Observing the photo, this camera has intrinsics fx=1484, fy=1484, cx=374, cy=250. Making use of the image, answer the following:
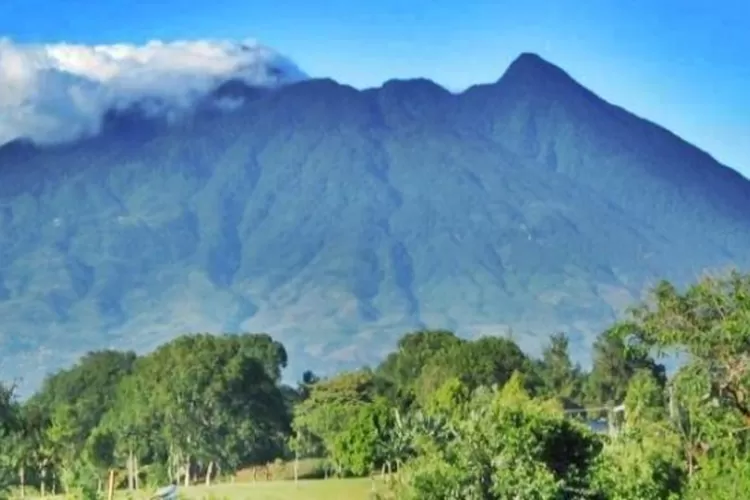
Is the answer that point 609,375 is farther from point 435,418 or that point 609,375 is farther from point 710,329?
point 710,329

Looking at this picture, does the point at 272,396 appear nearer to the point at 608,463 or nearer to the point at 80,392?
the point at 80,392

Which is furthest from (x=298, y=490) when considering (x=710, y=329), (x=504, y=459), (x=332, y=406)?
(x=710, y=329)

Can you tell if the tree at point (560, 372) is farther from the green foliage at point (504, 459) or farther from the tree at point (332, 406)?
the green foliage at point (504, 459)

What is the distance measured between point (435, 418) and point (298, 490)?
25.3 metres

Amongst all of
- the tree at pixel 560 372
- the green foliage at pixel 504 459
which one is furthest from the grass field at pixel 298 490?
the tree at pixel 560 372

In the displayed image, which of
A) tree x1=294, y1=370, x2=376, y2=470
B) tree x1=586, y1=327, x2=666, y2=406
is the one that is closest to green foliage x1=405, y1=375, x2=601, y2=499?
tree x1=294, y1=370, x2=376, y2=470

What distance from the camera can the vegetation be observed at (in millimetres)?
32969

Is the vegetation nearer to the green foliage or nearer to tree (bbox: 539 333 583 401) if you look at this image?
the green foliage

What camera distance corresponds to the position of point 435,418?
38000 millimetres

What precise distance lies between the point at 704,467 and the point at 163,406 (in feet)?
137

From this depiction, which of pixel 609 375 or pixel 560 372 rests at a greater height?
pixel 560 372

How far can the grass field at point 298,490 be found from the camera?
58469 mm

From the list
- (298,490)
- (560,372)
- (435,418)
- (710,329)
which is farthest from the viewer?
(560,372)

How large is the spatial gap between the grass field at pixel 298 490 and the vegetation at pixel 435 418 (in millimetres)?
869
